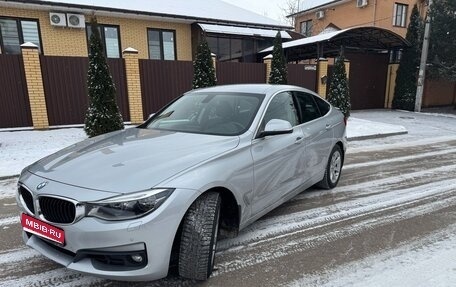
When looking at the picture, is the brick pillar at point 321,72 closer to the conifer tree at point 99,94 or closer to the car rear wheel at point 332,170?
the conifer tree at point 99,94

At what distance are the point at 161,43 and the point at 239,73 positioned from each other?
5.27 meters

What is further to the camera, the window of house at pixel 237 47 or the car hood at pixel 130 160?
the window of house at pixel 237 47

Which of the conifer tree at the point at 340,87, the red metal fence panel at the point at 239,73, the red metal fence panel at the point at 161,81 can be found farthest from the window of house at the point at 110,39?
the conifer tree at the point at 340,87

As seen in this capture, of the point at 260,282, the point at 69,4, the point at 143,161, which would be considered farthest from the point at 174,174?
the point at 69,4

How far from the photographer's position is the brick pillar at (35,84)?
928 cm

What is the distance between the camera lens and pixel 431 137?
10.8m

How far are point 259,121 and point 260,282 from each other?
154 centimetres

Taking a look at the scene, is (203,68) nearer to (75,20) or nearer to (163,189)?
(75,20)

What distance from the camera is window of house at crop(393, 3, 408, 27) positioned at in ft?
86.5

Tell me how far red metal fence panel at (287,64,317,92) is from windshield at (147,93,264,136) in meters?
10.8

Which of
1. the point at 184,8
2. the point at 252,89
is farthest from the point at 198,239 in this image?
the point at 184,8

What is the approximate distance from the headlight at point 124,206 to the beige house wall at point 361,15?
28.5 metres

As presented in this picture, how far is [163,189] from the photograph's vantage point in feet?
7.80

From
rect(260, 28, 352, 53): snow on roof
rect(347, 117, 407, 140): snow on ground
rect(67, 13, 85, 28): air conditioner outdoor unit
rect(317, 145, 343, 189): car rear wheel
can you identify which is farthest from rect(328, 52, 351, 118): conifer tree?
rect(67, 13, 85, 28): air conditioner outdoor unit
